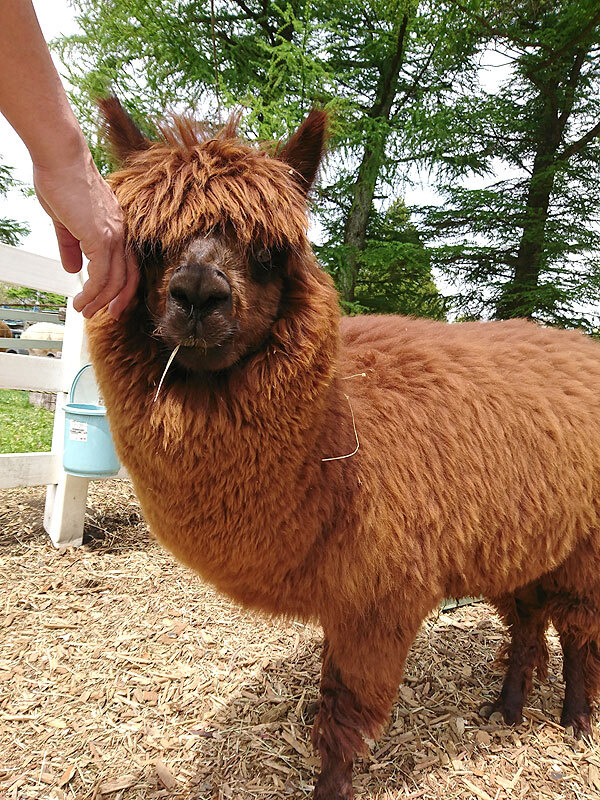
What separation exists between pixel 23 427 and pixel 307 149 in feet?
26.6

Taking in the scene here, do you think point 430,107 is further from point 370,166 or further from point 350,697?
point 350,697

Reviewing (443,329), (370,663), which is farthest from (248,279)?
(370,663)

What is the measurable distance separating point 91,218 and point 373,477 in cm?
127

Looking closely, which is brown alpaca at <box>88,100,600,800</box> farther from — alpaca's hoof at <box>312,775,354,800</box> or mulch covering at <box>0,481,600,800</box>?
mulch covering at <box>0,481,600,800</box>

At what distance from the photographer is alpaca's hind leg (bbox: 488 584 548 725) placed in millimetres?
3041

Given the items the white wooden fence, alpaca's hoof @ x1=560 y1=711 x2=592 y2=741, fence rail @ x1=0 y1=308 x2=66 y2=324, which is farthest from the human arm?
fence rail @ x1=0 y1=308 x2=66 y2=324

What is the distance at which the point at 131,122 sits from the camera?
2.00m

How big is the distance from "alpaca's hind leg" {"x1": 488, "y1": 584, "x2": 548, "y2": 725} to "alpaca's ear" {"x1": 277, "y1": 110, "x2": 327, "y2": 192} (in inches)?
94.5

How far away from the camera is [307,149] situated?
6.64ft

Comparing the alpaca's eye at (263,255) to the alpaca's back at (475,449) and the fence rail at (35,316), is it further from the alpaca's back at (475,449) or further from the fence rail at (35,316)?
the fence rail at (35,316)

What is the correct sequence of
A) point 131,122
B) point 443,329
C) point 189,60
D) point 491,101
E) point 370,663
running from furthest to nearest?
1. point 491,101
2. point 189,60
3. point 443,329
4. point 370,663
5. point 131,122

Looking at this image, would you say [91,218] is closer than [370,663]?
Yes

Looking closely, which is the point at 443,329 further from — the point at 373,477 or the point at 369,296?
the point at 369,296

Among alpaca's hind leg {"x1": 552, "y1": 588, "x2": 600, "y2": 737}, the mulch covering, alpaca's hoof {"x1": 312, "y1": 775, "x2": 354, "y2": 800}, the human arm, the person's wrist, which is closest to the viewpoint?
the human arm
